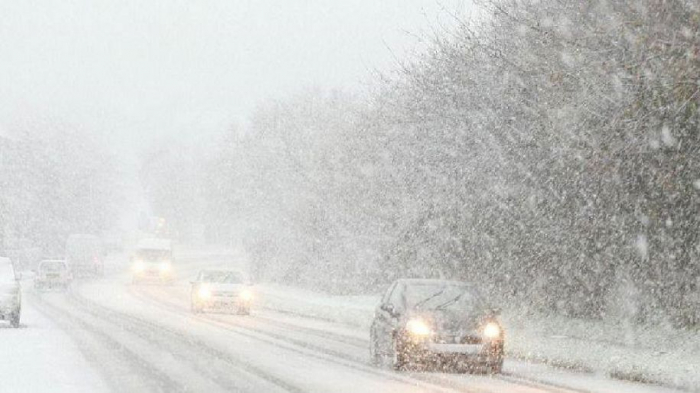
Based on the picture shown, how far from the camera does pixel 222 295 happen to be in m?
38.3

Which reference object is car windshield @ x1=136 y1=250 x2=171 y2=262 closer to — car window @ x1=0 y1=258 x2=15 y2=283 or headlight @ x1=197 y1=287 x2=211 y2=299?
headlight @ x1=197 y1=287 x2=211 y2=299

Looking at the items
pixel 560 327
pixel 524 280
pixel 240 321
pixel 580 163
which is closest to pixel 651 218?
pixel 580 163

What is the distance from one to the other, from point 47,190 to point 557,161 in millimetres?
95349

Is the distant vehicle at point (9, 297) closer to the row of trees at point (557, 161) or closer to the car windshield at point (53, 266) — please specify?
the row of trees at point (557, 161)

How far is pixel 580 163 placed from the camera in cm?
2161

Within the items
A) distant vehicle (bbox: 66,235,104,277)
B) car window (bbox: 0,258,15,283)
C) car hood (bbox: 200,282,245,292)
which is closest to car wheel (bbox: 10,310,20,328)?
car window (bbox: 0,258,15,283)

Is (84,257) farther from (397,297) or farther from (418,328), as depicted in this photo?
(418,328)

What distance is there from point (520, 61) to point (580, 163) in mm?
3275

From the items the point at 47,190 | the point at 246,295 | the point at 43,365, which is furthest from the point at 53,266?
the point at 47,190

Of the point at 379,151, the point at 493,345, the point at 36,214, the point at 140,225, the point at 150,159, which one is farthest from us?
the point at 150,159

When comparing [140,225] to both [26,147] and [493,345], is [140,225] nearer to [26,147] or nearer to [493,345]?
[26,147]

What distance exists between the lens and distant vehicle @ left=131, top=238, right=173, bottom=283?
2682 inches

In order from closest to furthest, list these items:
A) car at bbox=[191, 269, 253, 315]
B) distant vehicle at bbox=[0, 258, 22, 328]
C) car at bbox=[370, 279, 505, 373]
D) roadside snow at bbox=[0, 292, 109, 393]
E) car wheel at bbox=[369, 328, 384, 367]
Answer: roadside snow at bbox=[0, 292, 109, 393], car at bbox=[370, 279, 505, 373], car wheel at bbox=[369, 328, 384, 367], distant vehicle at bbox=[0, 258, 22, 328], car at bbox=[191, 269, 253, 315]

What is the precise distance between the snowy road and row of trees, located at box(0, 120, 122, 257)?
216 feet
